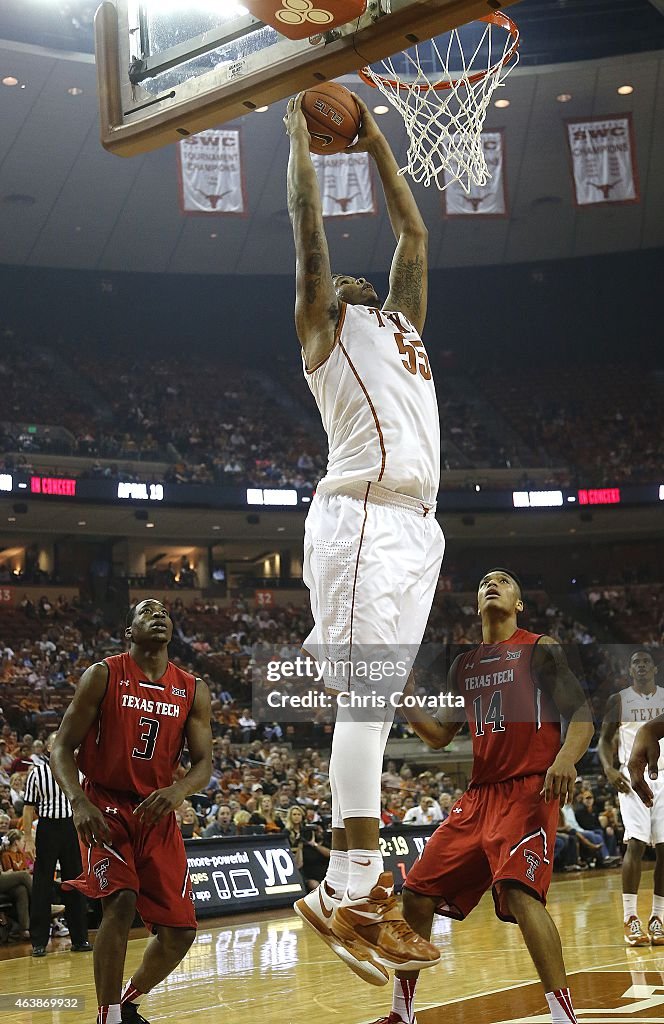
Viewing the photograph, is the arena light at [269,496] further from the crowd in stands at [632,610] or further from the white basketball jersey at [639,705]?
the white basketball jersey at [639,705]

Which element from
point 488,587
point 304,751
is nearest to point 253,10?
point 488,587

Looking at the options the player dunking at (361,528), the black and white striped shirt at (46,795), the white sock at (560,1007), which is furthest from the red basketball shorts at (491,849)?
the black and white striped shirt at (46,795)

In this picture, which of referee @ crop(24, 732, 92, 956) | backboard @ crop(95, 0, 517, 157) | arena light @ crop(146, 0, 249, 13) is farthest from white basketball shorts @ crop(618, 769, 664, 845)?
arena light @ crop(146, 0, 249, 13)

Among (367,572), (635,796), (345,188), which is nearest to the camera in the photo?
(367,572)

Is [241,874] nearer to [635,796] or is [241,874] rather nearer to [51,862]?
[51,862]

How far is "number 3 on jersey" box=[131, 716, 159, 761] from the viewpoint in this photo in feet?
17.4

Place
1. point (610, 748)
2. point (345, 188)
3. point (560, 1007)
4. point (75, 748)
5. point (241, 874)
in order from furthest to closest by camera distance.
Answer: point (345, 188) < point (241, 874) < point (610, 748) < point (75, 748) < point (560, 1007)

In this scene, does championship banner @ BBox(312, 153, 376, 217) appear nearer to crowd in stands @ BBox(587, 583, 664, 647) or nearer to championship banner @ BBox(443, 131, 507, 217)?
championship banner @ BBox(443, 131, 507, 217)

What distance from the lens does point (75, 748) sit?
5203mm

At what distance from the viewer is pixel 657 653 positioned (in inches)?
885

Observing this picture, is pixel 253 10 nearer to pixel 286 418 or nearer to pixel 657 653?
pixel 657 653

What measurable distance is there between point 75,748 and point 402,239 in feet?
9.16

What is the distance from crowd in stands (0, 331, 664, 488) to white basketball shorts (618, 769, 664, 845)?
18272 mm

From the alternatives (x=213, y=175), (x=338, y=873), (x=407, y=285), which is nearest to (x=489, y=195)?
(x=213, y=175)
